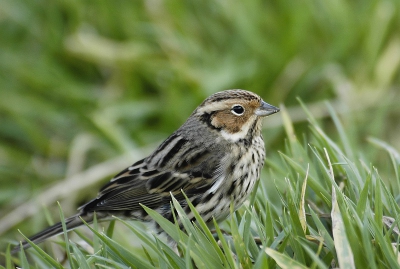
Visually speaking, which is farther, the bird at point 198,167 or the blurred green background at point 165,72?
the blurred green background at point 165,72

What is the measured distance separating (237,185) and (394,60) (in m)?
2.94

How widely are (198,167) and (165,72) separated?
222 centimetres

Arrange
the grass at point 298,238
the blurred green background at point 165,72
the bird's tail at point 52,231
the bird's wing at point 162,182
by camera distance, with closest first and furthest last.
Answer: the grass at point 298,238
the bird's tail at point 52,231
the bird's wing at point 162,182
the blurred green background at point 165,72

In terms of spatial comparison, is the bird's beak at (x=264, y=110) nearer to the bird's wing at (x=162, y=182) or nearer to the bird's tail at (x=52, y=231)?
the bird's wing at (x=162, y=182)

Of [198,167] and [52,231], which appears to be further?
[198,167]

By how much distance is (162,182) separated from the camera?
3.79 meters

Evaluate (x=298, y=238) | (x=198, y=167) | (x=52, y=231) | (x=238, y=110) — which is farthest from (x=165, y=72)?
(x=298, y=238)

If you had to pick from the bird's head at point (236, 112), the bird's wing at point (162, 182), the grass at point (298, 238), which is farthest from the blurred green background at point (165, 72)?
the grass at point (298, 238)

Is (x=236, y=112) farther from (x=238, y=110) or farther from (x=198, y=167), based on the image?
(x=198, y=167)

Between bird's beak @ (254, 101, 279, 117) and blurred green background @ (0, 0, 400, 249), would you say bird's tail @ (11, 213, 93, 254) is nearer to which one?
bird's beak @ (254, 101, 279, 117)

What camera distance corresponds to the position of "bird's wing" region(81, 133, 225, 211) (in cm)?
370

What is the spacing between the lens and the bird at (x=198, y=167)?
11.9 ft

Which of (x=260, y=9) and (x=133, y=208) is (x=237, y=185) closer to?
(x=133, y=208)

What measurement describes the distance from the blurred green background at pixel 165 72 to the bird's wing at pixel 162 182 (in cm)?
151
